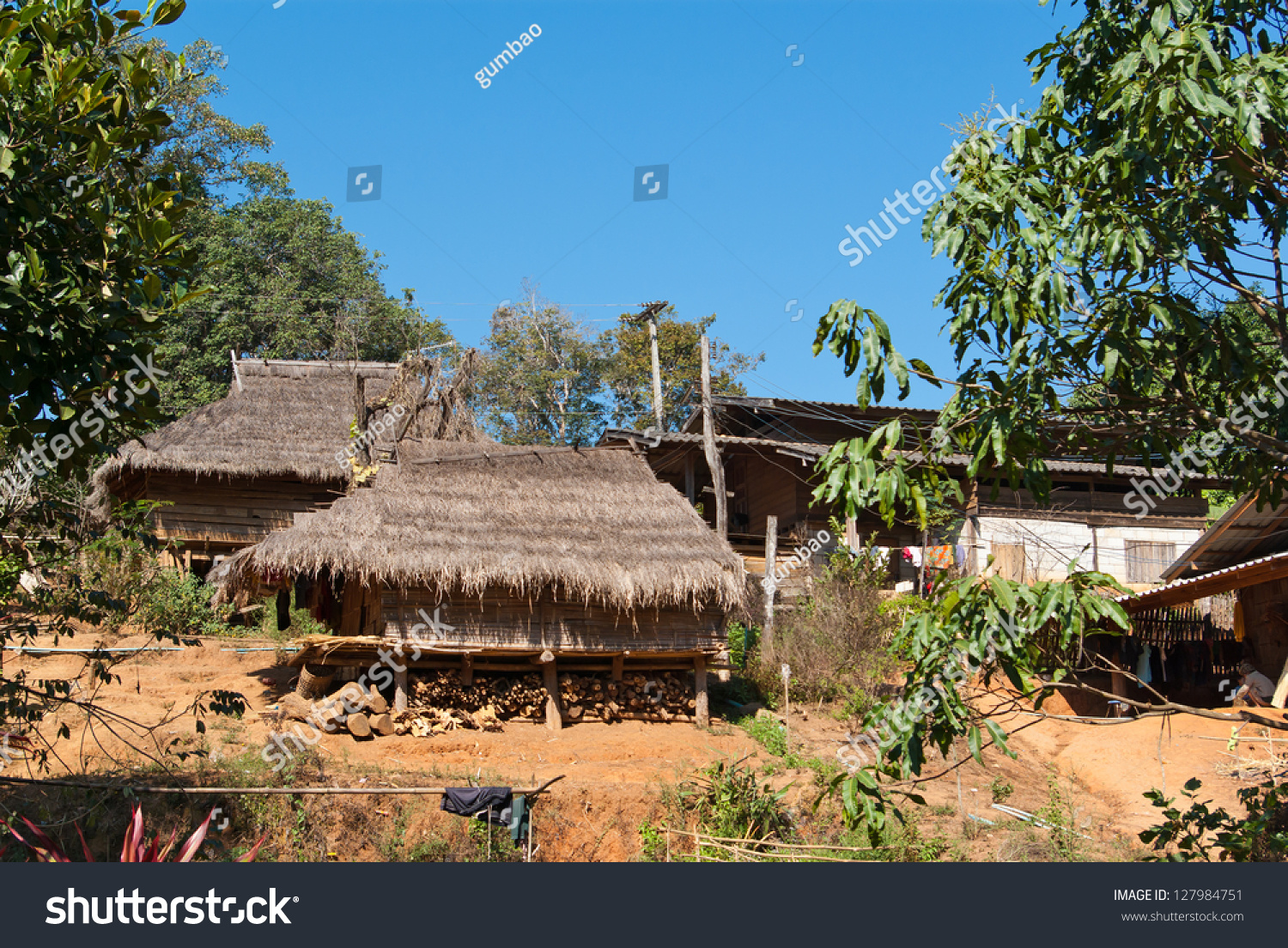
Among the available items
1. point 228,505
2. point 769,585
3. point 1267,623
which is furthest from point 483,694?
point 1267,623

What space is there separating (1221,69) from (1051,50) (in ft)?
5.44

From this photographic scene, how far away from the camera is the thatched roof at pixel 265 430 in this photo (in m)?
17.4

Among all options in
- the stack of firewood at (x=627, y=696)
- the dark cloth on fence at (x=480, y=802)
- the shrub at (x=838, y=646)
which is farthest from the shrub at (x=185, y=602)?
the shrub at (x=838, y=646)

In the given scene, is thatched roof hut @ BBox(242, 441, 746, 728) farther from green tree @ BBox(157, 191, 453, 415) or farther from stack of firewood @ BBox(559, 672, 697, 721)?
green tree @ BBox(157, 191, 453, 415)

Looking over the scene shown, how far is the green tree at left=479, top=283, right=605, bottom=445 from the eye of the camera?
28.7 meters

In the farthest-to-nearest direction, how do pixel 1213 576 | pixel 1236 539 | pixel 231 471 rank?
pixel 231 471
pixel 1236 539
pixel 1213 576

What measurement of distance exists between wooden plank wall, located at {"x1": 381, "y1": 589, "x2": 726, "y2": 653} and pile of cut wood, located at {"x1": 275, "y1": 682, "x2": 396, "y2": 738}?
0.81 meters

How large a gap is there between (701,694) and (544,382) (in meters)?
15.6

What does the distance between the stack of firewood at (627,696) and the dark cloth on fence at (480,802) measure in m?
3.82

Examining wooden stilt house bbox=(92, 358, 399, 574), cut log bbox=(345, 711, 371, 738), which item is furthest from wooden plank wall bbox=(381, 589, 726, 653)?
wooden stilt house bbox=(92, 358, 399, 574)

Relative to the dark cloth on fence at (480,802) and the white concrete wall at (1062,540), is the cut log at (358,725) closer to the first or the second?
the dark cloth on fence at (480,802)

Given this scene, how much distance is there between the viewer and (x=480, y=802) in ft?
32.0

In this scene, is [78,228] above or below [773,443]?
below

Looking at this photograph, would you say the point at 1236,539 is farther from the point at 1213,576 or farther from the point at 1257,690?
the point at 1257,690
